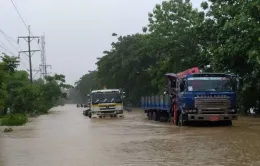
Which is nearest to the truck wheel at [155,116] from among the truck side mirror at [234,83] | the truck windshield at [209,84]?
the truck windshield at [209,84]

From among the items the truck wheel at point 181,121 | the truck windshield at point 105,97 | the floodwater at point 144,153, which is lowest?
the floodwater at point 144,153

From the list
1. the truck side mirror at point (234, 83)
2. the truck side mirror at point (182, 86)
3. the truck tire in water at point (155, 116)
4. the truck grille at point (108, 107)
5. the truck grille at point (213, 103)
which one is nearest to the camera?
the truck grille at point (213, 103)

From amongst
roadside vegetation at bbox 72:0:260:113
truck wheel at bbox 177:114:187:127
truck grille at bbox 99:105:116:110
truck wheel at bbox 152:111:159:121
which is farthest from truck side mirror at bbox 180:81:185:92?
truck grille at bbox 99:105:116:110

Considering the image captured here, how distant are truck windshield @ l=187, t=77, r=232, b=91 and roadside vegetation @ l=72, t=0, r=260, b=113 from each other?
3.91 meters

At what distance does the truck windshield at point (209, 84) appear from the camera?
21875 millimetres

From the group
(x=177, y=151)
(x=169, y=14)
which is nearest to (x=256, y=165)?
(x=177, y=151)

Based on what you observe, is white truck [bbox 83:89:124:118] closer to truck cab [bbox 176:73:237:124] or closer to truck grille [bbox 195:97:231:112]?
truck cab [bbox 176:73:237:124]

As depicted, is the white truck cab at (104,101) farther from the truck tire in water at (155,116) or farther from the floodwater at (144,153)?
the floodwater at (144,153)

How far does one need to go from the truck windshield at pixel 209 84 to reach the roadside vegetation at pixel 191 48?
391 centimetres

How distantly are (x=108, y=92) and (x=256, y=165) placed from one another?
28.5 m

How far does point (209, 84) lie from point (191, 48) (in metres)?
22.3

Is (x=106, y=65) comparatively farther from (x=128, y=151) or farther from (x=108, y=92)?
(x=128, y=151)

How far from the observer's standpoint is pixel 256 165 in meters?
10.1

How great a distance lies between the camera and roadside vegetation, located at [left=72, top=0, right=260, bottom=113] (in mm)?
27969
